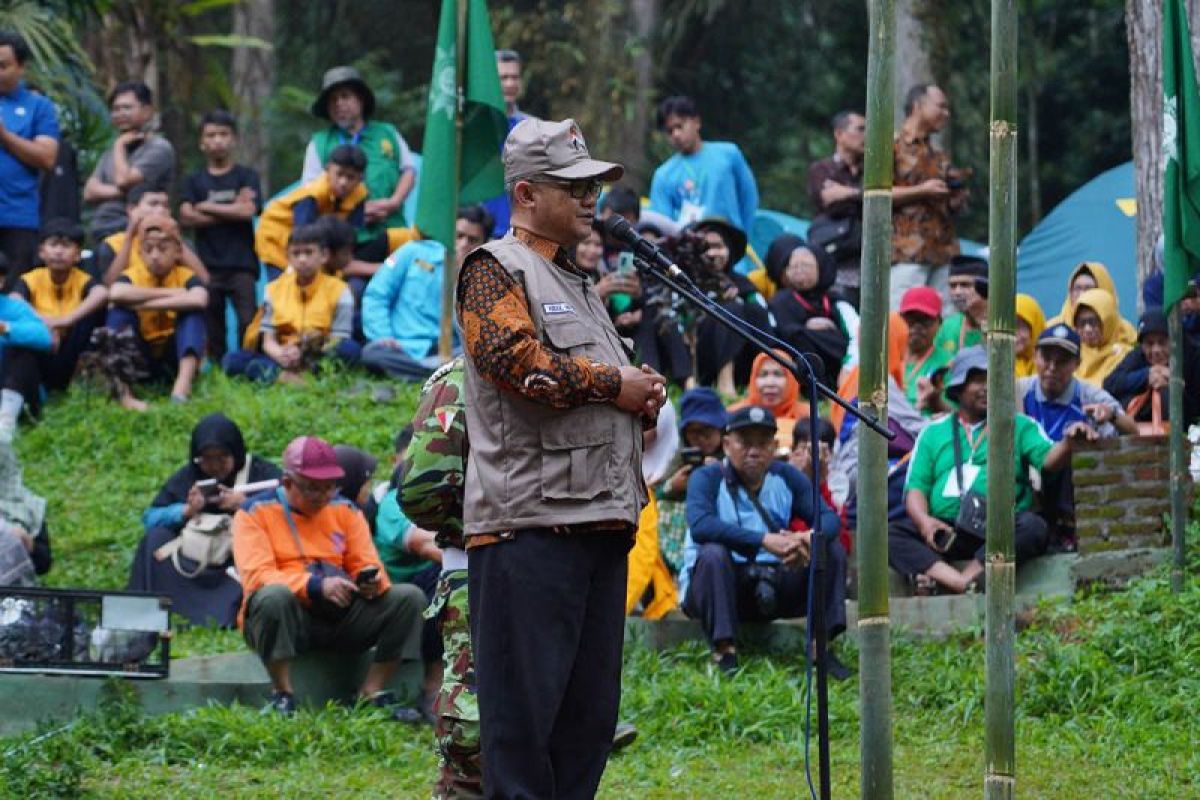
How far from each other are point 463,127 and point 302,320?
173cm

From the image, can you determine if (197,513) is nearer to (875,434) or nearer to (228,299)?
(228,299)

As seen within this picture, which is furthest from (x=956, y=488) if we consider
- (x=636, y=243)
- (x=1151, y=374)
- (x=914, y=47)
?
(x=914, y=47)

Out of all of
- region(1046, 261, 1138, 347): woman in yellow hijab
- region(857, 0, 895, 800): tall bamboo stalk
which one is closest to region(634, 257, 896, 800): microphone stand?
region(857, 0, 895, 800): tall bamboo stalk

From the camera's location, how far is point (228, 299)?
15.0m

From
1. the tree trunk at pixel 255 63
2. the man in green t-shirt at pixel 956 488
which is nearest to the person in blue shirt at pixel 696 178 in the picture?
the man in green t-shirt at pixel 956 488

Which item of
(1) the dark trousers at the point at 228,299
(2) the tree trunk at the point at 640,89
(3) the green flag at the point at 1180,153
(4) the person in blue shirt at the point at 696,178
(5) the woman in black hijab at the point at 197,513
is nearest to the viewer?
(3) the green flag at the point at 1180,153

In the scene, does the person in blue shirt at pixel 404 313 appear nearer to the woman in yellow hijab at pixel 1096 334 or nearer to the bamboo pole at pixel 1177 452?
the woman in yellow hijab at pixel 1096 334

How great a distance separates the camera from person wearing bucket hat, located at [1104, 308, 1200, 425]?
→ 454 inches

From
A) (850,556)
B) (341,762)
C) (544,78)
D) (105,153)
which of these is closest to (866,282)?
(341,762)

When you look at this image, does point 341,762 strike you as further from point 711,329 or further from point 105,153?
point 105,153

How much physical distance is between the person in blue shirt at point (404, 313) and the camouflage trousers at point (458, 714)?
764cm

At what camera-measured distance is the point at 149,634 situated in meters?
9.30

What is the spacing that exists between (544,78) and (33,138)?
9435mm

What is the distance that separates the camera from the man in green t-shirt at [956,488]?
1070cm
